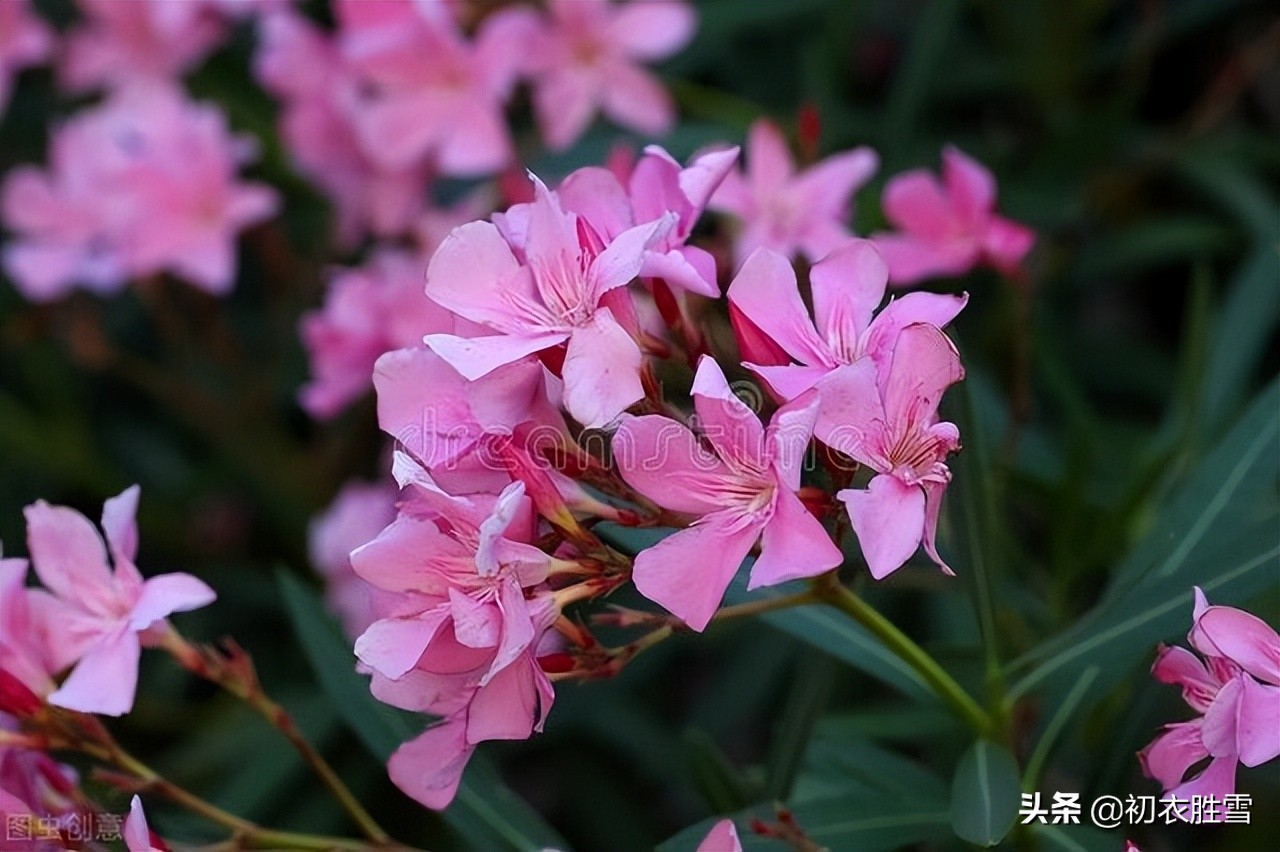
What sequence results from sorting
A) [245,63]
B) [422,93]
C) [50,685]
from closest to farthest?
1. [50,685]
2. [422,93]
3. [245,63]

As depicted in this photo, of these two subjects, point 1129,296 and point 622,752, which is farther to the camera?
point 1129,296

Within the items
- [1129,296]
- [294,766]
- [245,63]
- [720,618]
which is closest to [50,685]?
[720,618]

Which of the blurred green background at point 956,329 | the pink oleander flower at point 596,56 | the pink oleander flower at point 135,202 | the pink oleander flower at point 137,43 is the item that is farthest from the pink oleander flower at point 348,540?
the pink oleander flower at point 137,43

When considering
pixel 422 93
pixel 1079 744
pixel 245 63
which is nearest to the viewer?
pixel 1079 744

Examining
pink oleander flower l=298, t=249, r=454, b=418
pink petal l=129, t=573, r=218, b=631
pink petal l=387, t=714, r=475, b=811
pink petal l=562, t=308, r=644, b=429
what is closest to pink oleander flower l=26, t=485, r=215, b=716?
pink petal l=129, t=573, r=218, b=631

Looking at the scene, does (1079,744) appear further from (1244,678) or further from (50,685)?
(50,685)

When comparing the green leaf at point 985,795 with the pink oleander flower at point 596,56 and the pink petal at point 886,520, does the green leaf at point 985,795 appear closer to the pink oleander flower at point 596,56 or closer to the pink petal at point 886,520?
the pink petal at point 886,520

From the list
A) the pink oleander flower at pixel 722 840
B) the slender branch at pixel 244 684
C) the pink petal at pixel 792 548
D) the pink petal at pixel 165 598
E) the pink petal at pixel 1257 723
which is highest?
the pink petal at pixel 792 548

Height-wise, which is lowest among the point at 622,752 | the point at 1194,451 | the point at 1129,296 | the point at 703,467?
the point at 622,752
